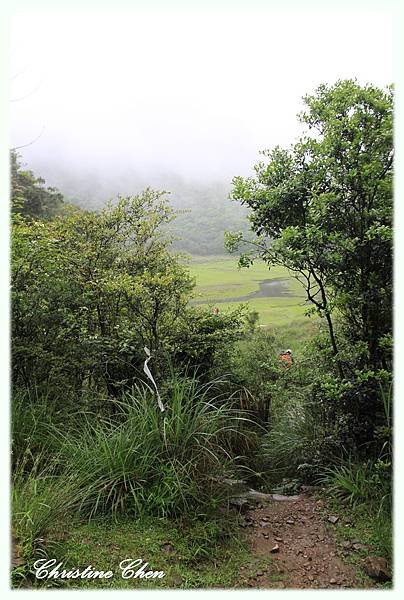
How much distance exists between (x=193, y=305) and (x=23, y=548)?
3549mm

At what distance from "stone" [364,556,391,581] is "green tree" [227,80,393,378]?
1505mm

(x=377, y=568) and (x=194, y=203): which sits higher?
(x=194, y=203)

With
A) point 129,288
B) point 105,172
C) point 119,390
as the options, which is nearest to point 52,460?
point 119,390

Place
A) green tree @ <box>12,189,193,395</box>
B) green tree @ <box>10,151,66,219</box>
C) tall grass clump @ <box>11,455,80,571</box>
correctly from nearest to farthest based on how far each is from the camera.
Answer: tall grass clump @ <box>11,455,80,571</box> < green tree @ <box>12,189,193,395</box> < green tree @ <box>10,151,66,219</box>

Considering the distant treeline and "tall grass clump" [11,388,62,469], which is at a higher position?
the distant treeline

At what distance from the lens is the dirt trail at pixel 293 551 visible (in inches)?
122

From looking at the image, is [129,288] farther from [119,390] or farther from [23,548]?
[23,548]

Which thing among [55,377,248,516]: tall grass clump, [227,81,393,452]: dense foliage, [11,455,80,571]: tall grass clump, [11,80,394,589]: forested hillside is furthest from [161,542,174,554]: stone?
[227,81,393,452]: dense foliage

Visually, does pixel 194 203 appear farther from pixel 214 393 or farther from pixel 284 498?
pixel 284 498

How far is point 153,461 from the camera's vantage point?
11.8 feet

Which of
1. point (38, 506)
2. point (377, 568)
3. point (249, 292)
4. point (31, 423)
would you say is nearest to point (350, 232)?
point (377, 568)

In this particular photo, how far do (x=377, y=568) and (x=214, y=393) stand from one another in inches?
101

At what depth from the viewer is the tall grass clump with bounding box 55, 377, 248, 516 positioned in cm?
340

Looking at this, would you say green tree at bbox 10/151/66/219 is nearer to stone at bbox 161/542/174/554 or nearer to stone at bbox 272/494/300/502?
stone at bbox 272/494/300/502
